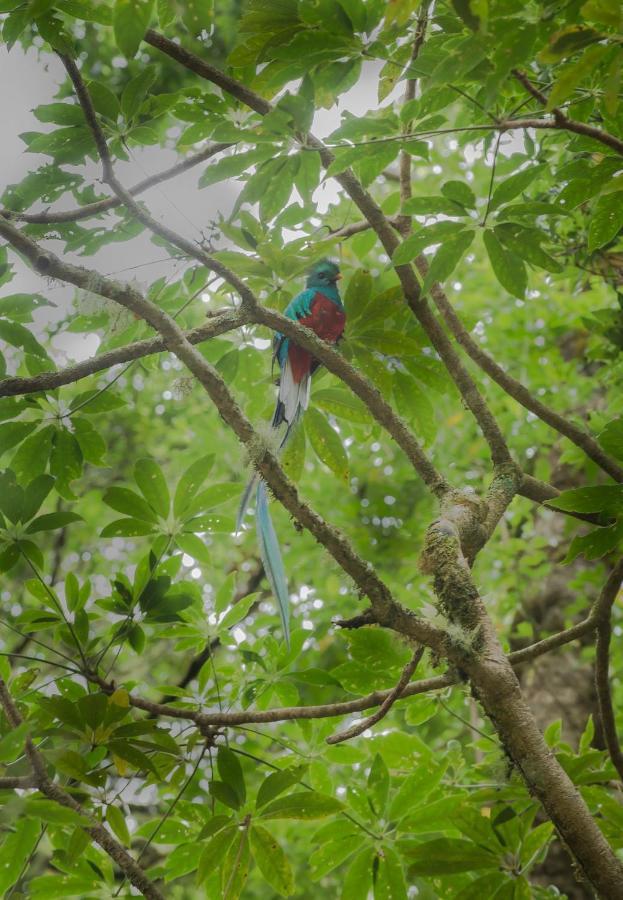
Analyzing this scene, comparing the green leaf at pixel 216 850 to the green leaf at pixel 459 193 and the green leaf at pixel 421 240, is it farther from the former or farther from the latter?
the green leaf at pixel 459 193

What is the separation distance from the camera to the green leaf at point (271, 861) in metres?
1.38

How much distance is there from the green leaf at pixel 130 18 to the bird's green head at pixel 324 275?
4.96 ft

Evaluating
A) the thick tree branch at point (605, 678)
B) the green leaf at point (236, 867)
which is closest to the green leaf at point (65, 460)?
the green leaf at point (236, 867)

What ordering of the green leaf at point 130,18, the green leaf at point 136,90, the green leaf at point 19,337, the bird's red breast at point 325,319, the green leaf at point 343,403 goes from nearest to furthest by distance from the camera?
the green leaf at point 130,18 < the green leaf at point 136,90 < the green leaf at point 19,337 < the green leaf at point 343,403 < the bird's red breast at point 325,319

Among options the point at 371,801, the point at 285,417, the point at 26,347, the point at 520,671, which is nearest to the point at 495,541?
the point at 520,671

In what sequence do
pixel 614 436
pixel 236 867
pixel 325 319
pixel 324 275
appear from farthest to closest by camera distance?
1. pixel 324 275
2. pixel 325 319
3. pixel 236 867
4. pixel 614 436

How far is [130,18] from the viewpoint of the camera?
1.16 m

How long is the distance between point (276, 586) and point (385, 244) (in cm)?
93

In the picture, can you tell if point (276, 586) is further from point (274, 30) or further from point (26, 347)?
point (274, 30)

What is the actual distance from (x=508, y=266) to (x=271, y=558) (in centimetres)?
80

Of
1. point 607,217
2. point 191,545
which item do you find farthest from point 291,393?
point 607,217

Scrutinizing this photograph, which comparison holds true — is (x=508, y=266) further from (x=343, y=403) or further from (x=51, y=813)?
(x=51, y=813)

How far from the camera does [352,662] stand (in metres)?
1.53

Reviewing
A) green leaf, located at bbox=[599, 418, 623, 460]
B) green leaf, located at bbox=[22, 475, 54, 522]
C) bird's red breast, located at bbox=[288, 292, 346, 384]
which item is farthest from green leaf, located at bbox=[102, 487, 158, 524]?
green leaf, located at bbox=[599, 418, 623, 460]
